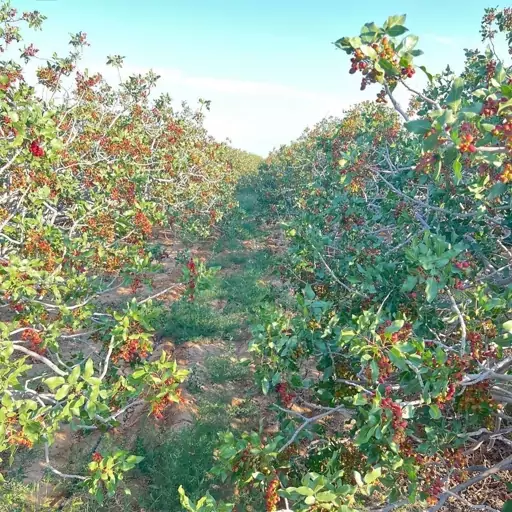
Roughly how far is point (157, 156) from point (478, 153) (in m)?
7.92

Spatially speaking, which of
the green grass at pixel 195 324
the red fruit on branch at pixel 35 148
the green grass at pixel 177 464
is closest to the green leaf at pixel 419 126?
the red fruit on branch at pixel 35 148

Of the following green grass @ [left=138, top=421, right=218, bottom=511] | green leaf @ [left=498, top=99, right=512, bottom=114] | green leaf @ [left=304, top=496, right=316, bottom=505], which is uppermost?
green leaf @ [left=498, top=99, right=512, bottom=114]

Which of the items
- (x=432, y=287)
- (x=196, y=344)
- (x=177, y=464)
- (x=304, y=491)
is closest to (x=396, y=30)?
(x=432, y=287)

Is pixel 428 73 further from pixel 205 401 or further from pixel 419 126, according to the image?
pixel 205 401

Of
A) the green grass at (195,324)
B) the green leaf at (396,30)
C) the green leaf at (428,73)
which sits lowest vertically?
the green grass at (195,324)

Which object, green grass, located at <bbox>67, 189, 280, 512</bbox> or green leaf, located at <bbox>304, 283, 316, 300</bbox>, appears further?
green grass, located at <bbox>67, 189, 280, 512</bbox>

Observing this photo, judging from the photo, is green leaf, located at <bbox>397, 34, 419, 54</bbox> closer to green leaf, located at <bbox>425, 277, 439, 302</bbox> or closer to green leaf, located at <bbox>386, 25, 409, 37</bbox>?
green leaf, located at <bbox>386, 25, 409, 37</bbox>

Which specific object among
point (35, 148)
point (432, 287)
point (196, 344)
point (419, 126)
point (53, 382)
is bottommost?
point (196, 344)

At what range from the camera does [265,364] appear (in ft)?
11.3

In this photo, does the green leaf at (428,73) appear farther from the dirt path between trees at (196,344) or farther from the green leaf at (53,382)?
the green leaf at (53,382)

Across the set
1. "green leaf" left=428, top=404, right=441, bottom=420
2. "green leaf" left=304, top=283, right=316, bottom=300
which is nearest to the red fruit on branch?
"green leaf" left=304, top=283, right=316, bottom=300

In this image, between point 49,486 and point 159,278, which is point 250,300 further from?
point 49,486

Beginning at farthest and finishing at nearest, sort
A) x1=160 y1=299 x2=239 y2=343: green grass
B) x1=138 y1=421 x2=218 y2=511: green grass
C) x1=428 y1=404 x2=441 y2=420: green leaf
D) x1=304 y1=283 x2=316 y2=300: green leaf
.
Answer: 1. x1=160 y1=299 x2=239 y2=343: green grass
2. x1=138 y1=421 x2=218 y2=511: green grass
3. x1=304 y1=283 x2=316 y2=300: green leaf
4. x1=428 y1=404 x2=441 y2=420: green leaf

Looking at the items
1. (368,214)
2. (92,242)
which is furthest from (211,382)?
(368,214)
